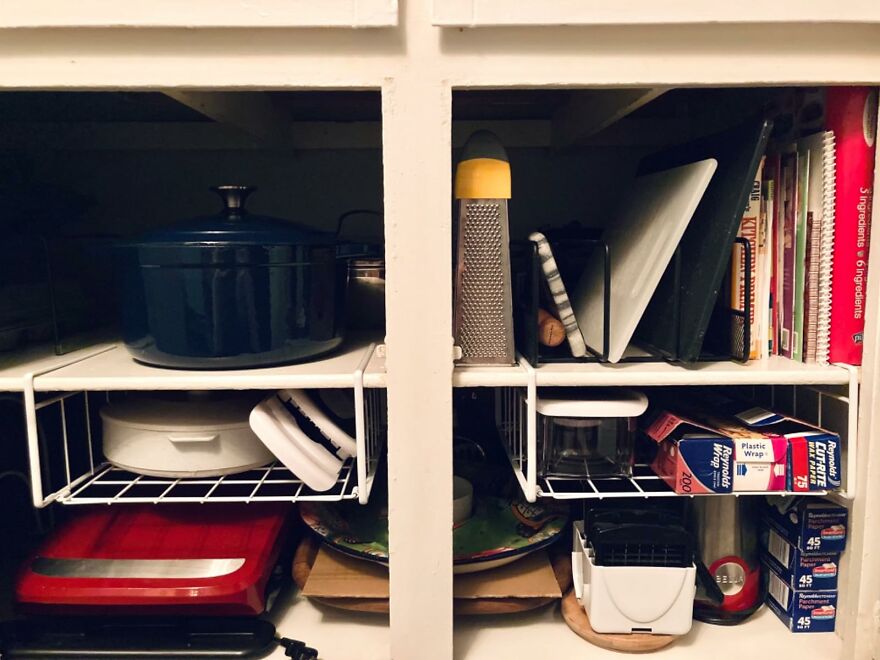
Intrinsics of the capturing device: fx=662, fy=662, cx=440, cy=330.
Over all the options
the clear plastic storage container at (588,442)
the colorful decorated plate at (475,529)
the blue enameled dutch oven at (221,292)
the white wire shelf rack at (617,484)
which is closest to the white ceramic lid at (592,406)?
the clear plastic storage container at (588,442)

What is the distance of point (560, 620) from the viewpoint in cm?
101

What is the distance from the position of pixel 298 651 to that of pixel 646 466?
575mm

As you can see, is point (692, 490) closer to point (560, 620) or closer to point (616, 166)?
point (560, 620)

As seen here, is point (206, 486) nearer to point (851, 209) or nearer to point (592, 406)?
point (592, 406)

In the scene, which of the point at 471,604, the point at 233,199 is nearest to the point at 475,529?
the point at 471,604

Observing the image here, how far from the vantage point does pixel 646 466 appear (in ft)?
3.38

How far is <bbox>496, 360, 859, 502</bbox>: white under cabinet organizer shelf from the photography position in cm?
86

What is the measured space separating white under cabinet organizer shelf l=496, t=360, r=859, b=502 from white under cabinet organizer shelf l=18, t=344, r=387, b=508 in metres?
0.22

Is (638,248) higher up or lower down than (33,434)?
higher up

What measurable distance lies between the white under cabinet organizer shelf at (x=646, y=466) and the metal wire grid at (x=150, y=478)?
22 cm

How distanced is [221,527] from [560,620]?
1.78 feet

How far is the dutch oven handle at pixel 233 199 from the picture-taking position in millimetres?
937

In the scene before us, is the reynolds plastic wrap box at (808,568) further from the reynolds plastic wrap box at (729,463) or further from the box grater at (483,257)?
the box grater at (483,257)

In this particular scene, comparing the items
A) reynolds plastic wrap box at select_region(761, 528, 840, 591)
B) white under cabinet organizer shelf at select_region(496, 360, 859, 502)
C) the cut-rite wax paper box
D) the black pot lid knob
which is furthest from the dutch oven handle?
reynolds plastic wrap box at select_region(761, 528, 840, 591)
